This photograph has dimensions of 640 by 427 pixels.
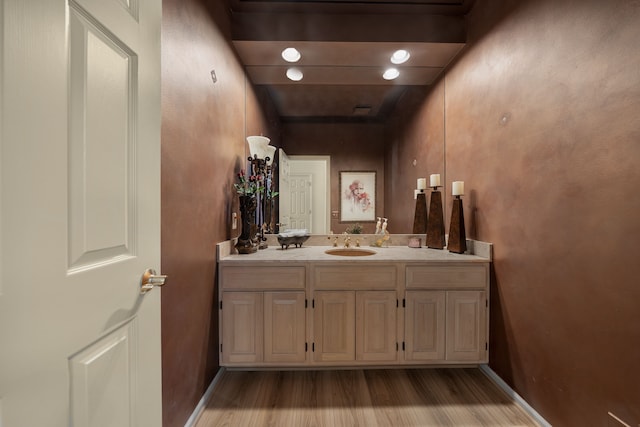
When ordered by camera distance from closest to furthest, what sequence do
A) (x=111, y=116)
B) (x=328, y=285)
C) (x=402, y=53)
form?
(x=111, y=116) → (x=328, y=285) → (x=402, y=53)

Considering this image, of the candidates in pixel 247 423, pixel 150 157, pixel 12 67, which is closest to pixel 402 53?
pixel 150 157

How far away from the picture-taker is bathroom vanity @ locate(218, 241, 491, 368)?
185 cm

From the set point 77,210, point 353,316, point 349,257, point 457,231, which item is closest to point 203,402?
point 353,316

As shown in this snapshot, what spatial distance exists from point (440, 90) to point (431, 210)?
1073 millimetres

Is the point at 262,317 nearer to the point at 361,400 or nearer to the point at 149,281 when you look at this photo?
the point at 361,400

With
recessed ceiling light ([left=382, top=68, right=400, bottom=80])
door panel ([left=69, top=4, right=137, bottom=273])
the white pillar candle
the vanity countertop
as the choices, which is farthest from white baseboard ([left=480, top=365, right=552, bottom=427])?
recessed ceiling light ([left=382, top=68, right=400, bottom=80])

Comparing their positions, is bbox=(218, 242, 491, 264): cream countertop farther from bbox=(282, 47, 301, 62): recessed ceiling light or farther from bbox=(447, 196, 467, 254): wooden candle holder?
bbox=(282, 47, 301, 62): recessed ceiling light

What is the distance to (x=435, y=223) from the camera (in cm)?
232

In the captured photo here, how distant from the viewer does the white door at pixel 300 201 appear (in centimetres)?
251

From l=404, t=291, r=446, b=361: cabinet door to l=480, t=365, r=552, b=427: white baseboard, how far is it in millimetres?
372

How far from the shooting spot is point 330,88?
2451 millimetres

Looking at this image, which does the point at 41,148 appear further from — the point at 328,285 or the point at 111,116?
the point at 328,285

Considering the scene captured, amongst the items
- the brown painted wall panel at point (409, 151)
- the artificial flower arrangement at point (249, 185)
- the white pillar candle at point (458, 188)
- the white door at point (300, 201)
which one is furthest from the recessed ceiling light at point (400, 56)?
the artificial flower arrangement at point (249, 185)

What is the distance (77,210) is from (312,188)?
2.00m
